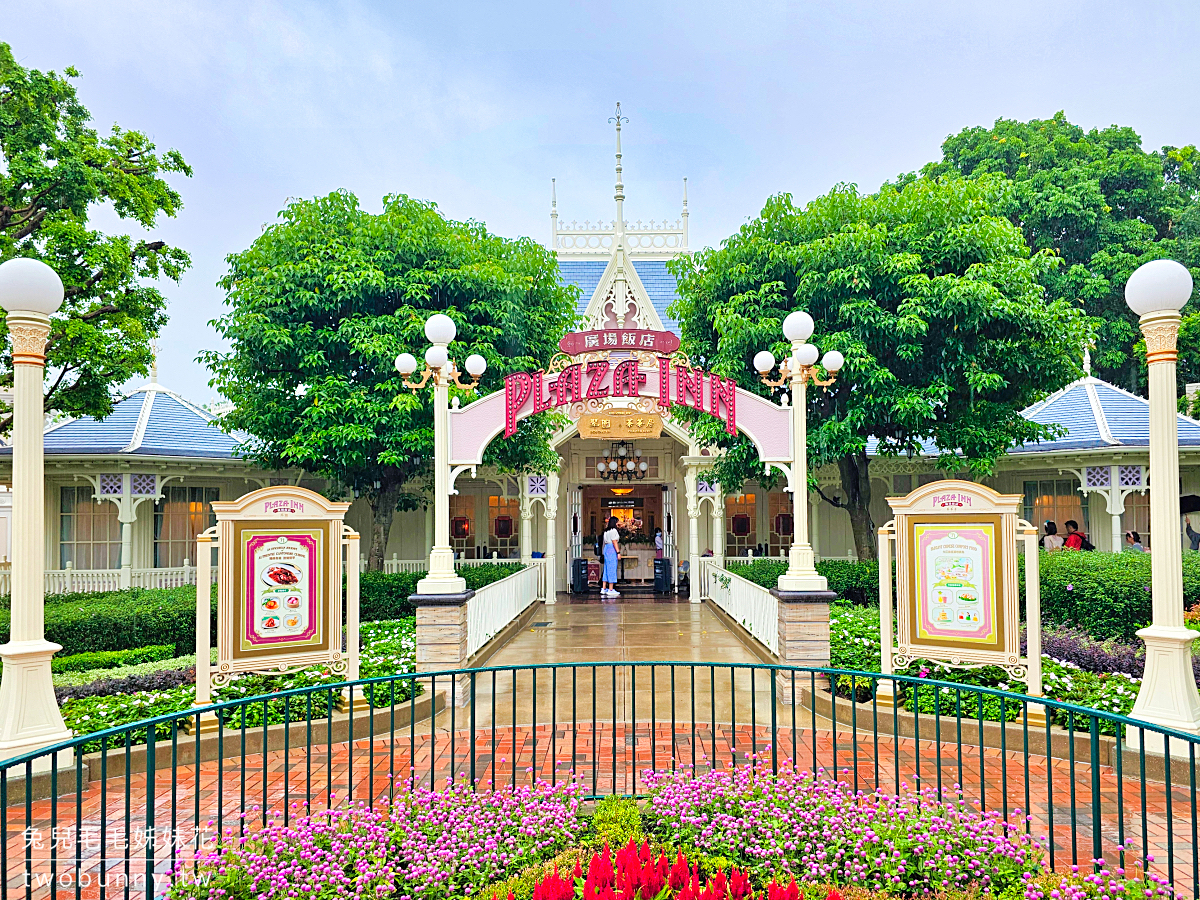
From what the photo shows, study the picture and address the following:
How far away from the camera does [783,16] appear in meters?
13.3

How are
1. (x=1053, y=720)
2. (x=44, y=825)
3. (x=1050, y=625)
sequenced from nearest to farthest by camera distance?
(x=44, y=825)
(x=1053, y=720)
(x=1050, y=625)

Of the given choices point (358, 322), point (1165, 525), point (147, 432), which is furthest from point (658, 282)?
point (1165, 525)

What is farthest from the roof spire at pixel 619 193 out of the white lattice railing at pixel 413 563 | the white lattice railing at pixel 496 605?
the white lattice railing at pixel 496 605

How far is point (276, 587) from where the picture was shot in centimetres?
629

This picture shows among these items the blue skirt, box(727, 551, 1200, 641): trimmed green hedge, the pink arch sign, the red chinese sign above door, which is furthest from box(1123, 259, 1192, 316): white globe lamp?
the blue skirt

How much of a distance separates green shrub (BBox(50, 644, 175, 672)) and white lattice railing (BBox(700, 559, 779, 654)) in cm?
813

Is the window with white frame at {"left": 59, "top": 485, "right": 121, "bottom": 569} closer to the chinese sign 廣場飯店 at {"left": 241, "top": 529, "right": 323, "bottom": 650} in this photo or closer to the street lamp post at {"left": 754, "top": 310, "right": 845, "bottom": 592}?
the chinese sign 廣場飯店 at {"left": 241, "top": 529, "right": 323, "bottom": 650}

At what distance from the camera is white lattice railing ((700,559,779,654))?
337 inches

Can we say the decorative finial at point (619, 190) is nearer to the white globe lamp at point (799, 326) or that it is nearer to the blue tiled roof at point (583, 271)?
the blue tiled roof at point (583, 271)

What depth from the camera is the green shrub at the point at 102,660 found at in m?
9.16

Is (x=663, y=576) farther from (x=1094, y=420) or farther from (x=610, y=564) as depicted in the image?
(x=1094, y=420)

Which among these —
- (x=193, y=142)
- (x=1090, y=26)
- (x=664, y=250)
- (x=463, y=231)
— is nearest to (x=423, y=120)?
(x=193, y=142)

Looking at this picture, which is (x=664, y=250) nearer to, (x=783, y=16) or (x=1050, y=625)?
(x=783, y=16)

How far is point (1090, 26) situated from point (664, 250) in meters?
11.6
